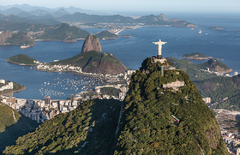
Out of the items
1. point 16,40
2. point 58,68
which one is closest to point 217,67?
point 58,68

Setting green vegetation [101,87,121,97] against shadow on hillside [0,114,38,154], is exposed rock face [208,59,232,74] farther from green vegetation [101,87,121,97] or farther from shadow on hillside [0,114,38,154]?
shadow on hillside [0,114,38,154]

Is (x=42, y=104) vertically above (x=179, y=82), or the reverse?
(x=179, y=82)

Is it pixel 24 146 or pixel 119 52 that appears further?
pixel 119 52

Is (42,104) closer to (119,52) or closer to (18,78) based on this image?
(18,78)

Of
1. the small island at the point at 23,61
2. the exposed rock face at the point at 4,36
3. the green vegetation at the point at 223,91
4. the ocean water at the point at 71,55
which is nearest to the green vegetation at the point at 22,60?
the small island at the point at 23,61

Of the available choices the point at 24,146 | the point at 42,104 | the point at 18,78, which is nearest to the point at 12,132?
the point at 24,146

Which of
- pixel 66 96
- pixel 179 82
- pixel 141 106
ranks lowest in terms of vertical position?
pixel 66 96

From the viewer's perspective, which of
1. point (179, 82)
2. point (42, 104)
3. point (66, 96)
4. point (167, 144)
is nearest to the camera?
point (167, 144)

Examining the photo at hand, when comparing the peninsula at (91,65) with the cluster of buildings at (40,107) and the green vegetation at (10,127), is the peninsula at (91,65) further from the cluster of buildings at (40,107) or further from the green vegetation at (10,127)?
the green vegetation at (10,127)
